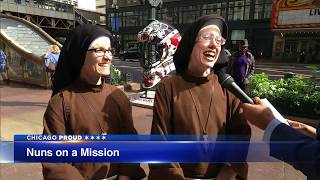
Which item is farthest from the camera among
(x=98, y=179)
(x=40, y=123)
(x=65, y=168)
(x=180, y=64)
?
(x=40, y=123)

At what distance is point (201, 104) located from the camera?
208 centimetres

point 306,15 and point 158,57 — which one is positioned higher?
point 306,15

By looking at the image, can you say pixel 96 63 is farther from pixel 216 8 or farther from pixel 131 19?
pixel 131 19

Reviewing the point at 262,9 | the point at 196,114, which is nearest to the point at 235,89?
the point at 196,114

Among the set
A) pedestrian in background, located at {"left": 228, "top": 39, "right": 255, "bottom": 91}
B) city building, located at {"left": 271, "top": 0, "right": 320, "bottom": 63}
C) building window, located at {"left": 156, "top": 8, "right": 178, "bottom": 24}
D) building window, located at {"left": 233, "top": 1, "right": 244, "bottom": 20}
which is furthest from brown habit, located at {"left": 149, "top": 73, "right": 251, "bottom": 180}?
building window, located at {"left": 156, "top": 8, "right": 178, "bottom": 24}

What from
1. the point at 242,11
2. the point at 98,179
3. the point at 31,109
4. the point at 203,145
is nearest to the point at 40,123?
the point at 31,109

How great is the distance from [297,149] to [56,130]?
1352 millimetres

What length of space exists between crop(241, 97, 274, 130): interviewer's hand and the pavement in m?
0.14

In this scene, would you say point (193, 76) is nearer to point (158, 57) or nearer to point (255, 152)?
point (255, 152)

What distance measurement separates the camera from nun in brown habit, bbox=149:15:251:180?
Answer: 2.03 m

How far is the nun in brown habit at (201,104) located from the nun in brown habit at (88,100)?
0.27m

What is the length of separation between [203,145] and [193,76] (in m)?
0.58

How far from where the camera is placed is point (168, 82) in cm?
214

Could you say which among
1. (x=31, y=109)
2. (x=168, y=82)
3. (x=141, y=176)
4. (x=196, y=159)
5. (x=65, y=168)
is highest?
(x=168, y=82)
